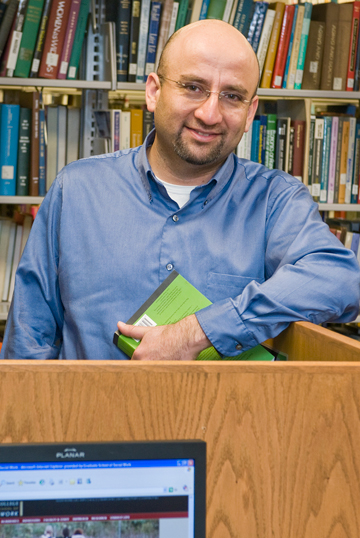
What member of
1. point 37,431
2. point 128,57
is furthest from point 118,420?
point 128,57

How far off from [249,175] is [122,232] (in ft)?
1.13

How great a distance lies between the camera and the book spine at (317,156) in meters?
2.53

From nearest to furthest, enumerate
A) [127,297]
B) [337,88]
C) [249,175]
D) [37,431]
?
[37,431] < [127,297] < [249,175] < [337,88]

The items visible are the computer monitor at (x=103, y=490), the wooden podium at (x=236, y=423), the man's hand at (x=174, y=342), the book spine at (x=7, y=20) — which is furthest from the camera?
the book spine at (x=7, y=20)

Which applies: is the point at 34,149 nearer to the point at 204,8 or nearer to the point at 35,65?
the point at 35,65

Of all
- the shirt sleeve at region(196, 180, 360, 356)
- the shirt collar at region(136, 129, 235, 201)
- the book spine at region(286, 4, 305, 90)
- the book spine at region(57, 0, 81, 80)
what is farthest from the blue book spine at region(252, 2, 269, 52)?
the shirt sleeve at region(196, 180, 360, 356)

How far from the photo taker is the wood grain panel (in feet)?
1.95

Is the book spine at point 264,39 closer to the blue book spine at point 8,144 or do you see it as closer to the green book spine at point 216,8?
the green book spine at point 216,8

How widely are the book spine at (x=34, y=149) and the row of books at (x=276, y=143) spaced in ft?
2.79

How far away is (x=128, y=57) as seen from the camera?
2.32m

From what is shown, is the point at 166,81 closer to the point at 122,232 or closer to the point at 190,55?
the point at 190,55

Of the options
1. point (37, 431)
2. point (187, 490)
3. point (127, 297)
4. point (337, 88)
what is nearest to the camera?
point (187, 490)

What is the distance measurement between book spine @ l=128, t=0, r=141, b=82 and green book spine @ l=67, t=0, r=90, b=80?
0.61ft

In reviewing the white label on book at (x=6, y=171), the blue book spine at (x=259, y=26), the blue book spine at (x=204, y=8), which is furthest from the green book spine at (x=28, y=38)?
the blue book spine at (x=259, y=26)
